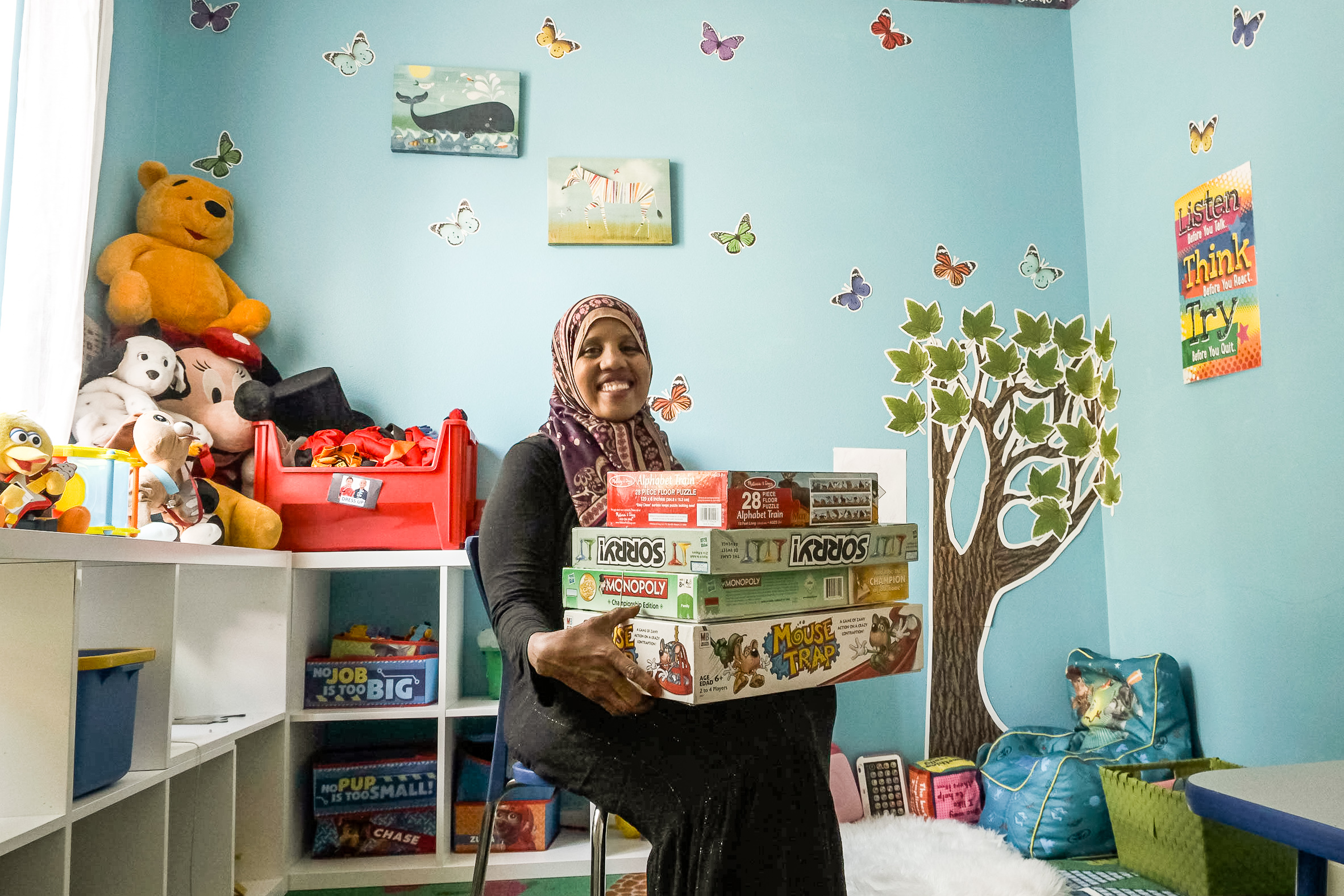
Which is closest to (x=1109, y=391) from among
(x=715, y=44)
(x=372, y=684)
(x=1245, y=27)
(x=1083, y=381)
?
(x=1083, y=381)

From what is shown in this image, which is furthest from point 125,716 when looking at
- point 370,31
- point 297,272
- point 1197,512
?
point 1197,512

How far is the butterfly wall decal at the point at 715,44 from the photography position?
259 cm

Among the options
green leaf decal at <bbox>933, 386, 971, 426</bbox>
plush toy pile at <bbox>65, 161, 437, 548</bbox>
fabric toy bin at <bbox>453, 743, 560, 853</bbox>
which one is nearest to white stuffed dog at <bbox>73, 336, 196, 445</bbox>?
plush toy pile at <bbox>65, 161, 437, 548</bbox>

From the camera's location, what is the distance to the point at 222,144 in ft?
7.87

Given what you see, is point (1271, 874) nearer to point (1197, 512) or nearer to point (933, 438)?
point (1197, 512)

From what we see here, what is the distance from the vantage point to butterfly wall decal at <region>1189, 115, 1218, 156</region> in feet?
6.93

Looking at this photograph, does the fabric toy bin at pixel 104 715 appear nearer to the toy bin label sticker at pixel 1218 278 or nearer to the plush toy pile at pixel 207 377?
the plush toy pile at pixel 207 377

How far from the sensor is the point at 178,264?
2197 millimetres

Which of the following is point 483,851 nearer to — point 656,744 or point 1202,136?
point 656,744

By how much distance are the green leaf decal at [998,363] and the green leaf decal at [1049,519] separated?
1.25 ft

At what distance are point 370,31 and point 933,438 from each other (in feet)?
6.51

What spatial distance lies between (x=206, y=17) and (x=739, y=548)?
237 centimetres

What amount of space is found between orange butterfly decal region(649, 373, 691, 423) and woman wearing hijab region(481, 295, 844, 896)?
117cm

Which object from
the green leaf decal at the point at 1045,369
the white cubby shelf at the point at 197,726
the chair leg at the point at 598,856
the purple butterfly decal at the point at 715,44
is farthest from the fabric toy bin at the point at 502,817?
the purple butterfly decal at the point at 715,44
